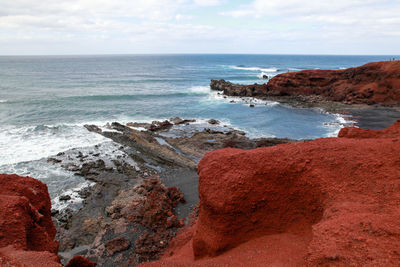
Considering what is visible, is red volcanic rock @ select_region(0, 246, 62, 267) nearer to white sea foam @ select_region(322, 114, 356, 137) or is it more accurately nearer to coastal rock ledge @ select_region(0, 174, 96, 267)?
coastal rock ledge @ select_region(0, 174, 96, 267)

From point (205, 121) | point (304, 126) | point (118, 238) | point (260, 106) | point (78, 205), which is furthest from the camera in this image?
point (260, 106)

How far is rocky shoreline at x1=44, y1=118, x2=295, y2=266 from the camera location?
1145cm

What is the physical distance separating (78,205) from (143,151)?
8.37m

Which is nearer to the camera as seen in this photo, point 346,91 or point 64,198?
point 64,198

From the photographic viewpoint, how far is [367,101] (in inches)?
1510

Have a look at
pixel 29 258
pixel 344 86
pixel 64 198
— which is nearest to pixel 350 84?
pixel 344 86

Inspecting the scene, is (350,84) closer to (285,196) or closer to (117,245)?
(285,196)

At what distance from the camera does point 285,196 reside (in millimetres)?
7680

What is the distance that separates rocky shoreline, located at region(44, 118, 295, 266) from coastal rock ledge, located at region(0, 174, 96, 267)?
7.45 feet

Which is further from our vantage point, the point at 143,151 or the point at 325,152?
the point at 143,151

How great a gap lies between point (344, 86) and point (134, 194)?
42.5 meters

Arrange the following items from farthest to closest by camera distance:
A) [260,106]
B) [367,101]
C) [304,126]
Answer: [260,106] < [367,101] < [304,126]

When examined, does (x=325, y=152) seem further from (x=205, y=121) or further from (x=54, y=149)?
(x=205, y=121)

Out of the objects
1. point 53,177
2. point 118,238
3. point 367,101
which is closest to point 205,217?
point 118,238
